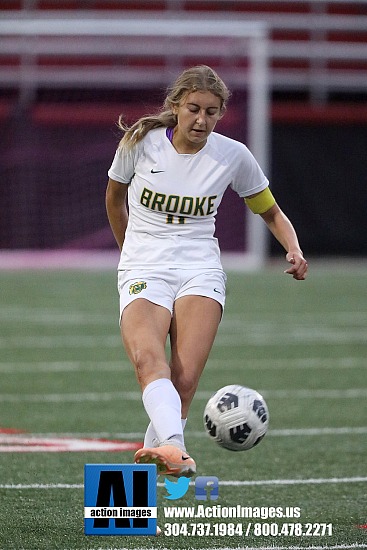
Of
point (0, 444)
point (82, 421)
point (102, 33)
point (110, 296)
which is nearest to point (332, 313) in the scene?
point (110, 296)

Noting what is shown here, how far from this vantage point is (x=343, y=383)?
9.30m

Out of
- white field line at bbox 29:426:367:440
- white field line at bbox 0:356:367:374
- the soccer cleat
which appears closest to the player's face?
the soccer cleat

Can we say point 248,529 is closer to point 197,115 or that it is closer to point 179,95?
point 197,115

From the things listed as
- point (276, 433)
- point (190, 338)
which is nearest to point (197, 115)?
point (190, 338)

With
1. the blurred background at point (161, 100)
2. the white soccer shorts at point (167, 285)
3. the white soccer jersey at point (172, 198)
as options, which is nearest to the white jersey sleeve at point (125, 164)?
the white soccer jersey at point (172, 198)

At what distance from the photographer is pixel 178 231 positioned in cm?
518

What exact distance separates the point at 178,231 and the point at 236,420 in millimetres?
864

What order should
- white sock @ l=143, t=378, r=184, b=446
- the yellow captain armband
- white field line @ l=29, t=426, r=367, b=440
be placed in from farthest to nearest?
white field line @ l=29, t=426, r=367, b=440, the yellow captain armband, white sock @ l=143, t=378, r=184, b=446

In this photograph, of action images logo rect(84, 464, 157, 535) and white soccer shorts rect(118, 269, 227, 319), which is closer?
action images logo rect(84, 464, 157, 535)

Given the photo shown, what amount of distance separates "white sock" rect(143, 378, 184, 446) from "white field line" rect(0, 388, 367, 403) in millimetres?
3767

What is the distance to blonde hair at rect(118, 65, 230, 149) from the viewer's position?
5.05 metres

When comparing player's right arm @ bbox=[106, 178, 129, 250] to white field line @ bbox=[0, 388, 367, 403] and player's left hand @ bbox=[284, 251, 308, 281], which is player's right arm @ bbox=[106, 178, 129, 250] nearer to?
player's left hand @ bbox=[284, 251, 308, 281]

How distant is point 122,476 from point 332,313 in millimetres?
9692

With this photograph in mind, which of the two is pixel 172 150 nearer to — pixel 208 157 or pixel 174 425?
pixel 208 157
